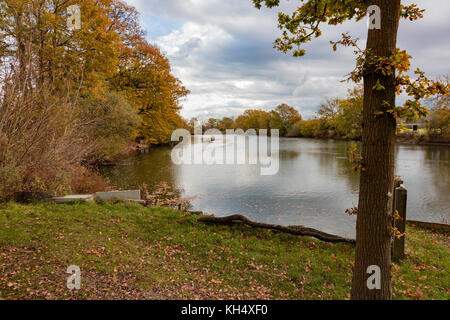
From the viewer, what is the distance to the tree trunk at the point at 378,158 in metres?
→ 3.12

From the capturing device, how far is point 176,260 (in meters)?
5.59

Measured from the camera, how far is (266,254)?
5984mm

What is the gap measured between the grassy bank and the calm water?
289 cm

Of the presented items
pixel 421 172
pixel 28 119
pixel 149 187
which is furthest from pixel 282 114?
pixel 28 119

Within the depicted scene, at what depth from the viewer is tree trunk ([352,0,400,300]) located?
3.12m

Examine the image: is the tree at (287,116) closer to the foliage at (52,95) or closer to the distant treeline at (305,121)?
the distant treeline at (305,121)

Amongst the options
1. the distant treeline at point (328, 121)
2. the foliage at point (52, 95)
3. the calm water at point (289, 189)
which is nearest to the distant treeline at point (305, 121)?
the distant treeline at point (328, 121)

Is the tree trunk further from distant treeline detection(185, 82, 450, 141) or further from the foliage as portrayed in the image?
the foliage

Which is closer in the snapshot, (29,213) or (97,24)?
(29,213)

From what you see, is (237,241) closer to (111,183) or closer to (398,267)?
(398,267)

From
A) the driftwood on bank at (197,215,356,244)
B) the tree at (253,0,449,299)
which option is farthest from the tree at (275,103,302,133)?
the tree at (253,0,449,299)

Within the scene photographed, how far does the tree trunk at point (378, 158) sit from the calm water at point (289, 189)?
530 cm

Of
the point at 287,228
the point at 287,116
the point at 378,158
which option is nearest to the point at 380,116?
the point at 378,158
